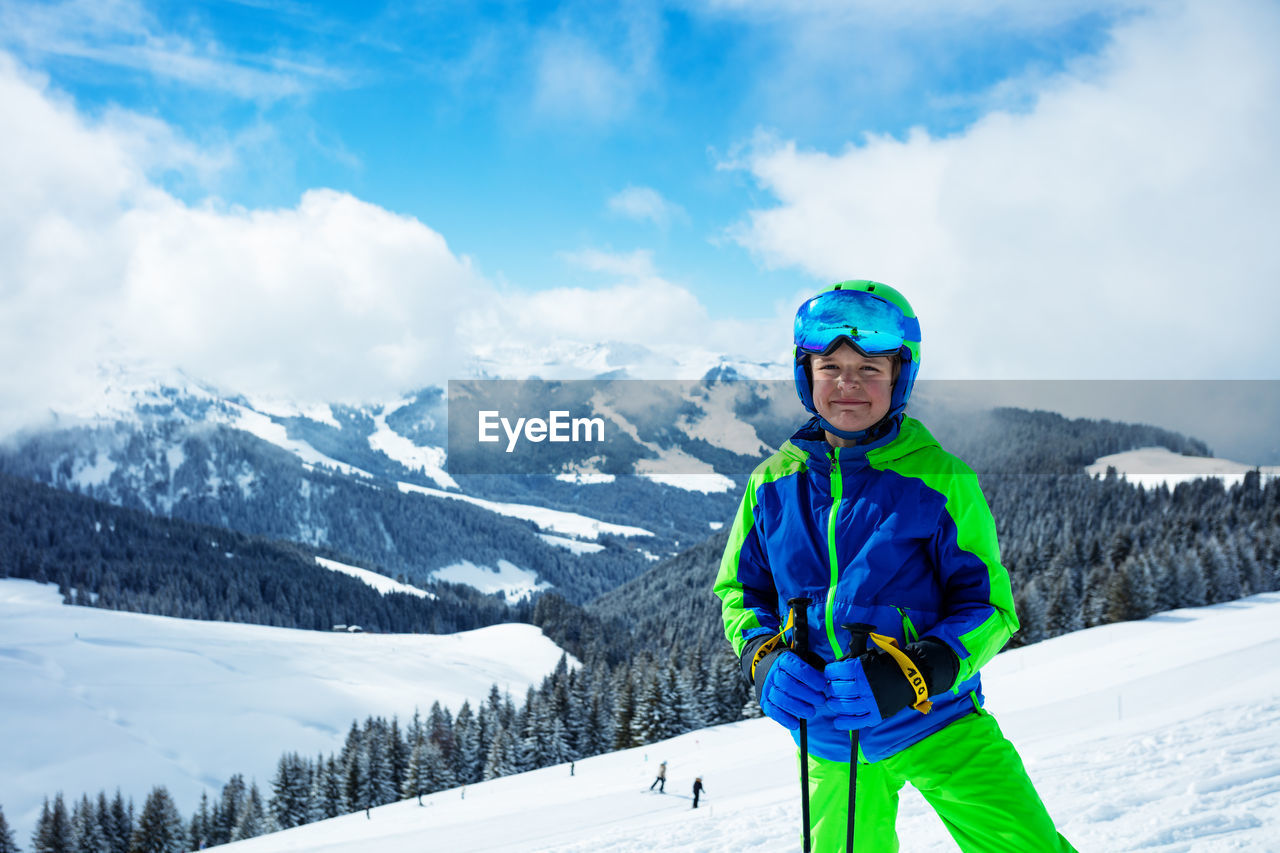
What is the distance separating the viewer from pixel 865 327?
2.92m

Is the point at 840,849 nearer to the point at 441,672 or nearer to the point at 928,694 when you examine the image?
the point at 928,694

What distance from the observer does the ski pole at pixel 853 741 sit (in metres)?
2.66

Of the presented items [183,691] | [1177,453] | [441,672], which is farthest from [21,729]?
[1177,453]

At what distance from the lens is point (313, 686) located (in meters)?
68.9

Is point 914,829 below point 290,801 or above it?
above

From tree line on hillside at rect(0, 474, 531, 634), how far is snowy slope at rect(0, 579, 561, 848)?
17937 millimetres

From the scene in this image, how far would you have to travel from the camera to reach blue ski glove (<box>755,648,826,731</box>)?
2.69 meters

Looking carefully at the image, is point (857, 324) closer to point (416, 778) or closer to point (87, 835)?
point (416, 778)

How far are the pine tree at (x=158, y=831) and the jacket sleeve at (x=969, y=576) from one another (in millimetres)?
45832

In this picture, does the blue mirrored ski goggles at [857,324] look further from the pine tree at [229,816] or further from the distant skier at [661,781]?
the pine tree at [229,816]

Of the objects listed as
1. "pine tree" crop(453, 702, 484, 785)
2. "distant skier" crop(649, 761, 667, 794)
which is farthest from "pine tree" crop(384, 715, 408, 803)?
"distant skier" crop(649, 761, 667, 794)

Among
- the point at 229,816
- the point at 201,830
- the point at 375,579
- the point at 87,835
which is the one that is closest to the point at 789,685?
the point at 201,830

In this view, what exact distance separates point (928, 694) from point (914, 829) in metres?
4.44

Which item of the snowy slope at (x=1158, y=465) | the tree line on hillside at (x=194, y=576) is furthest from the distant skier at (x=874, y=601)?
the snowy slope at (x=1158, y=465)
